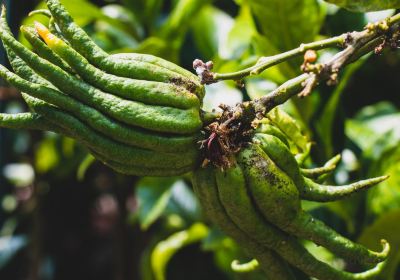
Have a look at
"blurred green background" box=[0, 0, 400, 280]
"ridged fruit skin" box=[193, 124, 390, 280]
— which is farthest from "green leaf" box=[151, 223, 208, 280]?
"ridged fruit skin" box=[193, 124, 390, 280]

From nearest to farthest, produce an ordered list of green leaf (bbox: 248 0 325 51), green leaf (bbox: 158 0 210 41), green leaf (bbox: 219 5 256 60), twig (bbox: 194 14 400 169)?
twig (bbox: 194 14 400 169), green leaf (bbox: 248 0 325 51), green leaf (bbox: 219 5 256 60), green leaf (bbox: 158 0 210 41)

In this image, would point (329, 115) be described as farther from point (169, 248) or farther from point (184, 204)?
point (184, 204)

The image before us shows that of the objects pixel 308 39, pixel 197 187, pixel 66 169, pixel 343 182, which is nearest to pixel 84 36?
pixel 197 187

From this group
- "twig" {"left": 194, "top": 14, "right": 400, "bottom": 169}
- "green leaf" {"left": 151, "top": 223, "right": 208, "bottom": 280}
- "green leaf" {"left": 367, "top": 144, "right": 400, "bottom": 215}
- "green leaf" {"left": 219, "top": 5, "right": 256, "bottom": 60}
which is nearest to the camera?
"twig" {"left": 194, "top": 14, "right": 400, "bottom": 169}

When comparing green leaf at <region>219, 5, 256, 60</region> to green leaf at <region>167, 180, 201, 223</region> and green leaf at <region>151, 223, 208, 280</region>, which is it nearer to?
green leaf at <region>151, 223, 208, 280</region>

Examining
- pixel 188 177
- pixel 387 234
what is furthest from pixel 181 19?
pixel 387 234
